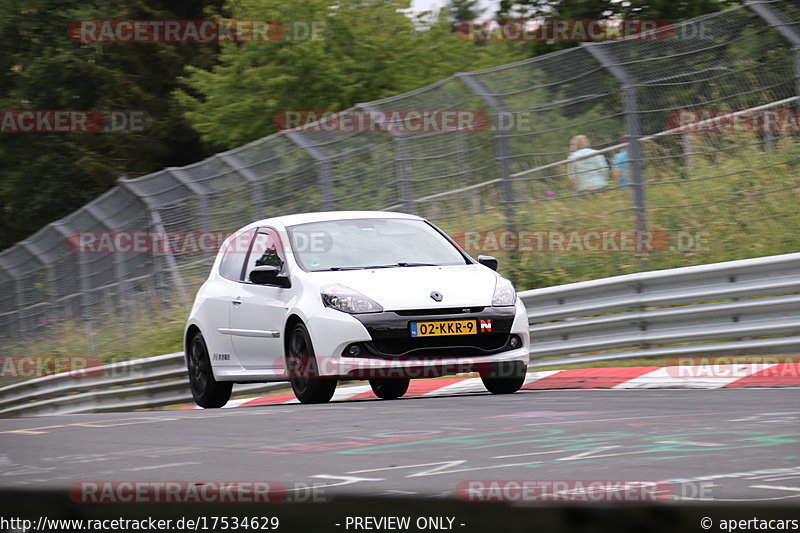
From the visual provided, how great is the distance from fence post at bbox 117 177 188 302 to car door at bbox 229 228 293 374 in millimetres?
7690

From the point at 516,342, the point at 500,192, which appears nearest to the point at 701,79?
the point at 500,192

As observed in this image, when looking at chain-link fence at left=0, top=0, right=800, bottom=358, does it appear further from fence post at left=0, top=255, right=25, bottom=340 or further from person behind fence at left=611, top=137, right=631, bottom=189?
fence post at left=0, top=255, right=25, bottom=340

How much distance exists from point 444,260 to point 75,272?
41.4ft

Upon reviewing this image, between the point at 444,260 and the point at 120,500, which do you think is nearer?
the point at 120,500

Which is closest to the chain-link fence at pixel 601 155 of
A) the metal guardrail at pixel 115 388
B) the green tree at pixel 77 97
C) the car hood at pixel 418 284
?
the metal guardrail at pixel 115 388

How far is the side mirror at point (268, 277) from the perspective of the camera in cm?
927

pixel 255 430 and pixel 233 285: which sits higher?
pixel 233 285

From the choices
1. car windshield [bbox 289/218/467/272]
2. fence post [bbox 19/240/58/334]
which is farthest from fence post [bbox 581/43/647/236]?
fence post [bbox 19/240/58/334]

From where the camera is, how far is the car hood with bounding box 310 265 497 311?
8633mm

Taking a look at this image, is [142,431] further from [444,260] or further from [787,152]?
[787,152]

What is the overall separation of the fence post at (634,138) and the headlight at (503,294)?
2.63 metres

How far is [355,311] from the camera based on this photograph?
862cm

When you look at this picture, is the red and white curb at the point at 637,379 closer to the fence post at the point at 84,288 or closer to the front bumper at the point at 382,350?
the front bumper at the point at 382,350

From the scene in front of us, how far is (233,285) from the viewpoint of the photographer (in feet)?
33.9
